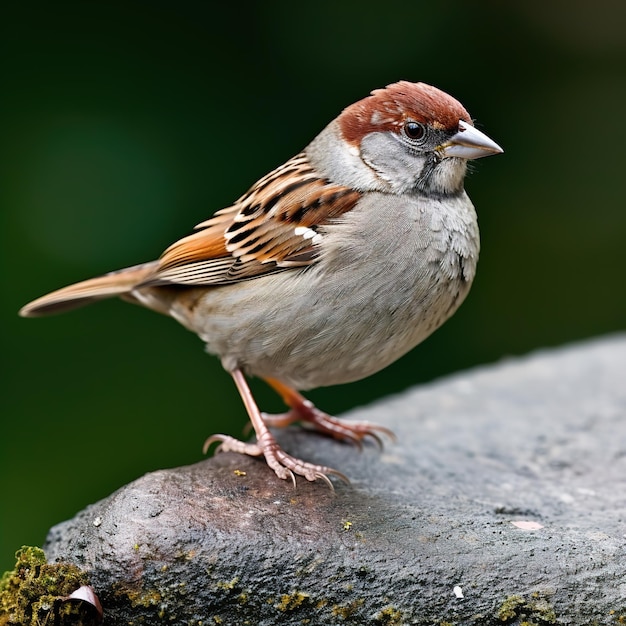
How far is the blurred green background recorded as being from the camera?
4.55m

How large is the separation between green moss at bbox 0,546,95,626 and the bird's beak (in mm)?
1520

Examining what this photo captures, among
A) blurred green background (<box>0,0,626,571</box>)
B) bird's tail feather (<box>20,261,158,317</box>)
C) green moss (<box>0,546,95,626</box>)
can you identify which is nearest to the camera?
green moss (<box>0,546,95,626</box>)

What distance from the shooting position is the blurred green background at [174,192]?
4.55 metres

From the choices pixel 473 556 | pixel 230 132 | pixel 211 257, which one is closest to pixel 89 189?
pixel 230 132

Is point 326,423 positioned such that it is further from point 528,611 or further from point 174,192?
point 174,192

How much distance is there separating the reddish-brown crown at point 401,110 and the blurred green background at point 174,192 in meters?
1.88

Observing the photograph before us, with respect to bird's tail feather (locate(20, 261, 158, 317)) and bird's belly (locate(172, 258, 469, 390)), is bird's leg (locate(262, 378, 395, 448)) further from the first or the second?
bird's tail feather (locate(20, 261, 158, 317))

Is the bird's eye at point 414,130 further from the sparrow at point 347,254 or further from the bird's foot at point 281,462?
the bird's foot at point 281,462

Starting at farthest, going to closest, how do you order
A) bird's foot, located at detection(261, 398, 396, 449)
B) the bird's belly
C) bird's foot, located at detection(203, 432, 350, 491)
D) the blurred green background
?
the blurred green background
bird's foot, located at detection(261, 398, 396, 449)
bird's foot, located at detection(203, 432, 350, 491)
the bird's belly

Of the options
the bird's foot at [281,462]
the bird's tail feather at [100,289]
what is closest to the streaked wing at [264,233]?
the bird's tail feather at [100,289]

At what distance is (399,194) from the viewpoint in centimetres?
294

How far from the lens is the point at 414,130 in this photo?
292cm

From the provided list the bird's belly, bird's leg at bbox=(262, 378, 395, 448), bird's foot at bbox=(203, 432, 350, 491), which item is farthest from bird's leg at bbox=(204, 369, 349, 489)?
bird's leg at bbox=(262, 378, 395, 448)

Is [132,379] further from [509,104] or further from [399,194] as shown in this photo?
[509,104]
